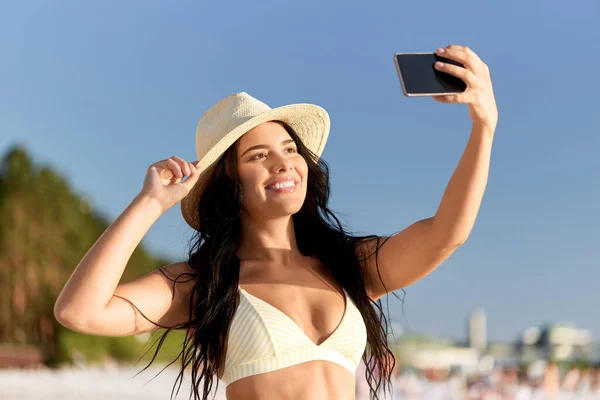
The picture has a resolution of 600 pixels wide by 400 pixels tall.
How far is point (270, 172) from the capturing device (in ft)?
10.4

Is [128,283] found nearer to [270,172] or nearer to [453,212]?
[270,172]

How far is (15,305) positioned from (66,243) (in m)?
2.93

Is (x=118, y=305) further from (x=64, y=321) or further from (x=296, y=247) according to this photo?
(x=296, y=247)

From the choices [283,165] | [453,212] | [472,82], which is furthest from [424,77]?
[283,165]

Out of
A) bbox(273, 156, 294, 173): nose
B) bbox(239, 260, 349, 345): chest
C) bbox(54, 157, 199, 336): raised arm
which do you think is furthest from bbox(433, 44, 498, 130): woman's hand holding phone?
bbox(54, 157, 199, 336): raised arm

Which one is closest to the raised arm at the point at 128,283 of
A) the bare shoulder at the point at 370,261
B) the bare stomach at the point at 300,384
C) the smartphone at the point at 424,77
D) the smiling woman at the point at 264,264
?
the smiling woman at the point at 264,264

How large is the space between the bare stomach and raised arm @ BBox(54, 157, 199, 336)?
1.16 ft

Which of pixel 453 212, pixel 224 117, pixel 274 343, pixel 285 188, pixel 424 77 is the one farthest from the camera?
pixel 224 117

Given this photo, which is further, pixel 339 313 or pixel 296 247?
pixel 296 247

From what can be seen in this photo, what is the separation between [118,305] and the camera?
2.85 meters

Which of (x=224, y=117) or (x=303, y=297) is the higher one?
(x=224, y=117)

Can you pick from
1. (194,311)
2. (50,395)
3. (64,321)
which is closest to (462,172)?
(194,311)

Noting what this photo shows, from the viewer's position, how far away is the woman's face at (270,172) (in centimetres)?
314

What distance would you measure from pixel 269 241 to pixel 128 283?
1.81 feet
